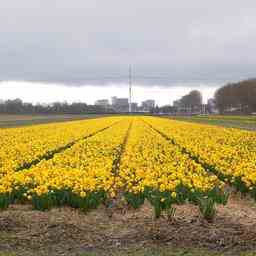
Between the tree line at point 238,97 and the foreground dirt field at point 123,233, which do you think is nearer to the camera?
the foreground dirt field at point 123,233

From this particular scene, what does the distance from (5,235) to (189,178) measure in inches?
170

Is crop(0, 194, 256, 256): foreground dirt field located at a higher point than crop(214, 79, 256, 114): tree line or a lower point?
lower

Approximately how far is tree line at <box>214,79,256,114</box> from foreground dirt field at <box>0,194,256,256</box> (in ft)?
430

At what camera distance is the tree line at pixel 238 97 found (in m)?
139

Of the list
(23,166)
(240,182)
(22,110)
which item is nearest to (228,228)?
(240,182)

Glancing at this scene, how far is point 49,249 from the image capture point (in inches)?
305

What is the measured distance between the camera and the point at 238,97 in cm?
14288

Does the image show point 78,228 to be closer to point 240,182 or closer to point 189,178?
point 189,178

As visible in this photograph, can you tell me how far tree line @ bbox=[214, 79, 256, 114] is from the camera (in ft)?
456

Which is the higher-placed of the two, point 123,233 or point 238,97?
point 238,97

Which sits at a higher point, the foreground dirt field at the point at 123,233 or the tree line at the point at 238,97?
the tree line at the point at 238,97

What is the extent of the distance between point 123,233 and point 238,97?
452 feet

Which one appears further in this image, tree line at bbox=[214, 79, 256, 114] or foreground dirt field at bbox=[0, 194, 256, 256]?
tree line at bbox=[214, 79, 256, 114]

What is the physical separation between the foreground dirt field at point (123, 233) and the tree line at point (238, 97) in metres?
131
